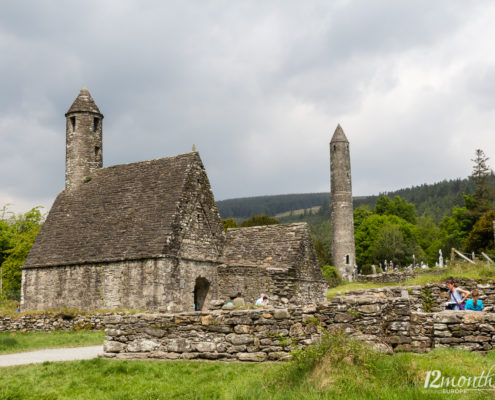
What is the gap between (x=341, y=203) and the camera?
7175 cm

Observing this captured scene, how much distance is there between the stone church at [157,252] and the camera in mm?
22703

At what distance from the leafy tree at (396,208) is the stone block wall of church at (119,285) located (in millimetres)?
81137

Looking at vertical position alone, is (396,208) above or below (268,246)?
above

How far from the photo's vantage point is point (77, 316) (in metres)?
22.2

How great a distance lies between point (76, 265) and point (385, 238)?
64235 millimetres

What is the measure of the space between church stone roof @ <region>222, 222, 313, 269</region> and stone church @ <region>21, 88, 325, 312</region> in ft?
0.17

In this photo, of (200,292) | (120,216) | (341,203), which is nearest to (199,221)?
(200,292)

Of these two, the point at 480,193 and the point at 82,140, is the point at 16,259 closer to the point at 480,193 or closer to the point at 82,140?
the point at 82,140

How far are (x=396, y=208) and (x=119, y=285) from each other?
284ft

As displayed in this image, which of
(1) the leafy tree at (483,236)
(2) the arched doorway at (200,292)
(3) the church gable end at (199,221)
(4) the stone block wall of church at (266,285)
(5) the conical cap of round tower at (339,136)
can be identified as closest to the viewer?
(4) the stone block wall of church at (266,285)

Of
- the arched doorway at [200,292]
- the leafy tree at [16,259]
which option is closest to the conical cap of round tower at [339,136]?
the leafy tree at [16,259]

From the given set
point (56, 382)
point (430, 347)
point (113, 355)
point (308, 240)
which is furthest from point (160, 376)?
point (308, 240)

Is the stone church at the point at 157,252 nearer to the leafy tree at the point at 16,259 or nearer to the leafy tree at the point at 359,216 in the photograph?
the leafy tree at the point at 16,259

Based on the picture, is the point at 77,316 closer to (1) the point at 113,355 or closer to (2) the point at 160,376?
(1) the point at 113,355
